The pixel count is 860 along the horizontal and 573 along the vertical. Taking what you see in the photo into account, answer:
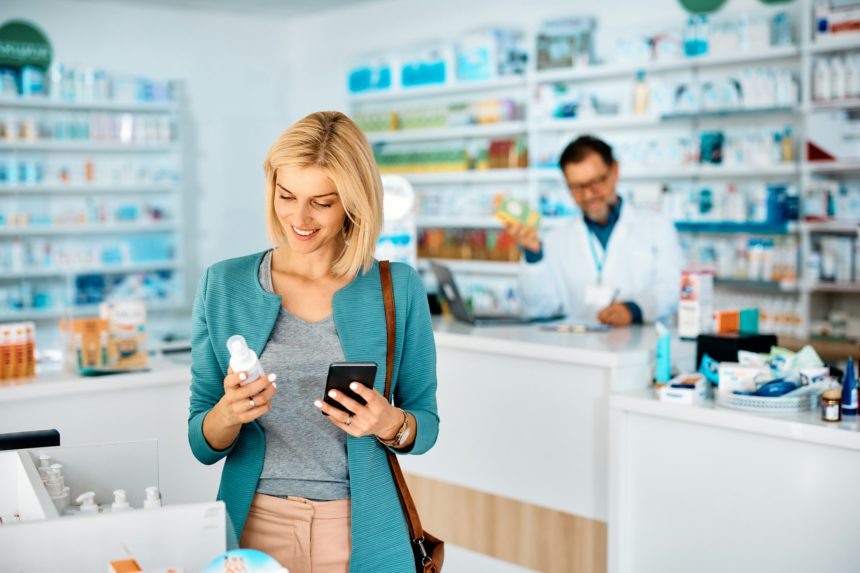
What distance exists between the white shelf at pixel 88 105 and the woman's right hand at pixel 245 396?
670cm

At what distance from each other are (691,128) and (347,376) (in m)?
5.04

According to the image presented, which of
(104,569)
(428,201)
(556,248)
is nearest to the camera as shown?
(104,569)

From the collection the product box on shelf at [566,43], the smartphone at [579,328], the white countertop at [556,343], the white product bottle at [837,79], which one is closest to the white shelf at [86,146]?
the product box on shelf at [566,43]

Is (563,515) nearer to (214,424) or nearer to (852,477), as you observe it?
(852,477)

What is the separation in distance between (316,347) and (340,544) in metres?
0.38

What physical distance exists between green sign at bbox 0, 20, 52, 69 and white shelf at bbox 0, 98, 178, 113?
0.34m

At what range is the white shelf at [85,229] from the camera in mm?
7612

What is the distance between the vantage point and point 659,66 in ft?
19.9

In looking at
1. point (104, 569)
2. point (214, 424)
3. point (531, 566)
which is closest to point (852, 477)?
point (531, 566)

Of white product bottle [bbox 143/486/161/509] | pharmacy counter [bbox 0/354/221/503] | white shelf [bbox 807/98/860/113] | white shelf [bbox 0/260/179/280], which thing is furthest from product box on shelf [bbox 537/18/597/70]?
white product bottle [bbox 143/486/161/509]

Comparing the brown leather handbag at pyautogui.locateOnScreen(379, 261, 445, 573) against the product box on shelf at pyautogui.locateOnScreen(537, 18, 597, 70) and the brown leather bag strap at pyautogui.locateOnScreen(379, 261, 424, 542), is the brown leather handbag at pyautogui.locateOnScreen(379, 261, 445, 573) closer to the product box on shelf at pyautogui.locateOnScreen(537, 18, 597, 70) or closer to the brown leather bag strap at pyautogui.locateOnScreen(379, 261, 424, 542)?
the brown leather bag strap at pyautogui.locateOnScreen(379, 261, 424, 542)

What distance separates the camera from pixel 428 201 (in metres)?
7.93

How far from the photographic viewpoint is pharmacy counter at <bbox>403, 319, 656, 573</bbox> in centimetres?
327

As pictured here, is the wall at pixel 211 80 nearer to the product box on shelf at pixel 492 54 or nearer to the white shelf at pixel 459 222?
the white shelf at pixel 459 222
